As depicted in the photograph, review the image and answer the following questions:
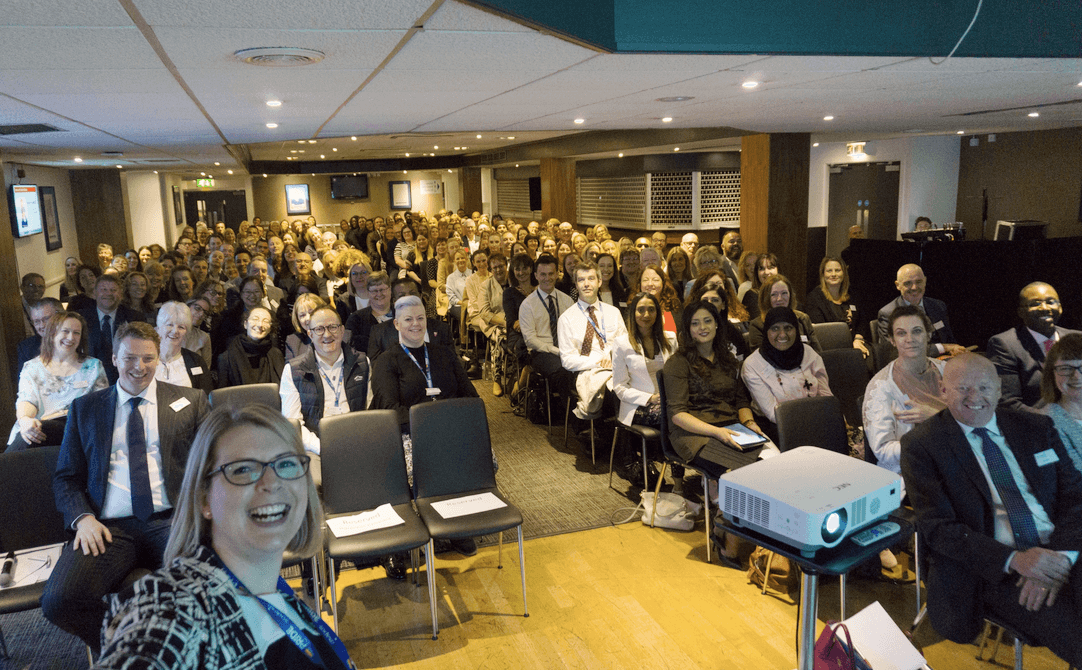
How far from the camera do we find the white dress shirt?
10.1ft

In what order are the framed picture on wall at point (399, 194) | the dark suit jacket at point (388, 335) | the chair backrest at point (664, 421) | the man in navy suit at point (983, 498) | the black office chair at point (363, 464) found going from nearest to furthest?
the man in navy suit at point (983, 498), the black office chair at point (363, 464), the chair backrest at point (664, 421), the dark suit jacket at point (388, 335), the framed picture on wall at point (399, 194)

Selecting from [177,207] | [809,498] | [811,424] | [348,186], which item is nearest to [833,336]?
[811,424]

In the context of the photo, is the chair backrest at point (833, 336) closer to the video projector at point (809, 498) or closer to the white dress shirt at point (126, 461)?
the video projector at point (809, 498)

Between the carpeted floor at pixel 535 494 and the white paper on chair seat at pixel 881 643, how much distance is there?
252 centimetres

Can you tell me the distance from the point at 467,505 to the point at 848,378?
9.34 feet

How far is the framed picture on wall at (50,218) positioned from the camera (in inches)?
456

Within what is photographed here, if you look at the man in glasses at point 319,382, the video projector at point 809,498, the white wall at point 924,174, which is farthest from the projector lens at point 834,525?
the white wall at point 924,174

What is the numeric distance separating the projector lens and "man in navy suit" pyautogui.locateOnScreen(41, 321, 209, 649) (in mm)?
2595

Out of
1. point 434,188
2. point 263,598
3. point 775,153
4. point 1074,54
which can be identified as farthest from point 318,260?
point 434,188

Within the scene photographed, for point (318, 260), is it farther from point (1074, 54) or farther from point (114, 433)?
point (1074, 54)

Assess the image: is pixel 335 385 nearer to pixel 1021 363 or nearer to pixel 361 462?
pixel 361 462

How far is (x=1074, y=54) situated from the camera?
376cm

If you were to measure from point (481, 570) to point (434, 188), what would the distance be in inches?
946

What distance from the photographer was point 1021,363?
15.0ft
